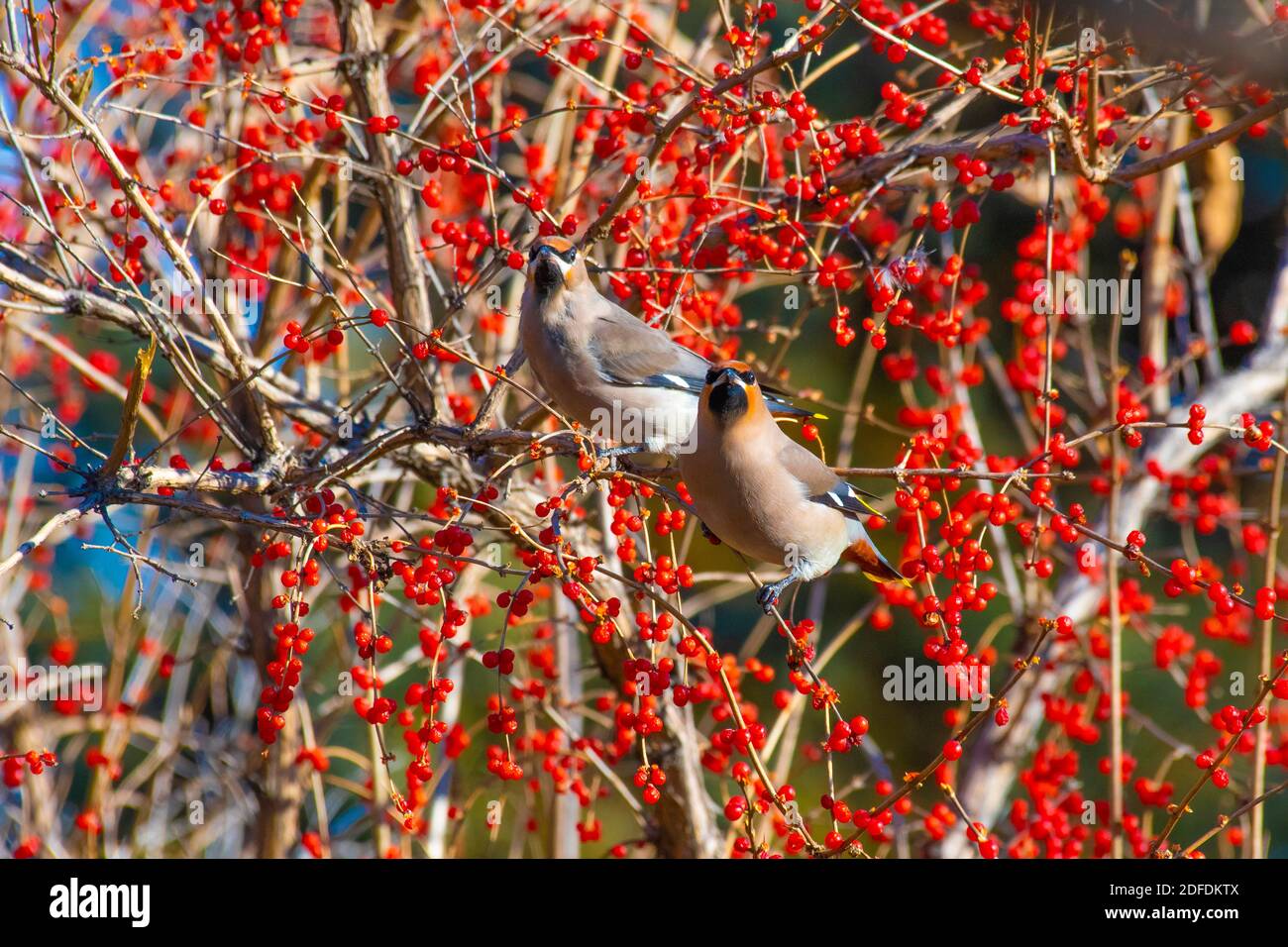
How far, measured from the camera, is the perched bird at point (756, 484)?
119 inches

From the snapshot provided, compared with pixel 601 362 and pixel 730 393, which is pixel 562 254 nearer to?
pixel 601 362

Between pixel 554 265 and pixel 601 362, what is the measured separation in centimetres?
29

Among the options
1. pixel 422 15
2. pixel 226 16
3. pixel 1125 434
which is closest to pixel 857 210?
pixel 1125 434

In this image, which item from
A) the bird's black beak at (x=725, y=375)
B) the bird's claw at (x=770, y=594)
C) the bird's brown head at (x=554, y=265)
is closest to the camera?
the bird's claw at (x=770, y=594)

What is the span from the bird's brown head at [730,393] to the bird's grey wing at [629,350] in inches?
16.0

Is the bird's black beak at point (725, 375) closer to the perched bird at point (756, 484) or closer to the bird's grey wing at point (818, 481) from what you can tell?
the perched bird at point (756, 484)

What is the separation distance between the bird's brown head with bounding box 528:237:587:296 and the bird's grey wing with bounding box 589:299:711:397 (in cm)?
12

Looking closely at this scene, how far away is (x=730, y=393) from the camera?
301cm

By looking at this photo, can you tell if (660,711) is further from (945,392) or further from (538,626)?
(945,392)

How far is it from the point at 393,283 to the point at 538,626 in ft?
5.16

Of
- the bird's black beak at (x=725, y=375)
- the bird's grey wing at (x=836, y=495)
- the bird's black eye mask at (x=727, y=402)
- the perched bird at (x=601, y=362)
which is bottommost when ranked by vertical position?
the bird's grey wing at (x=836, y=495)

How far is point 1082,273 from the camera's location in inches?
195

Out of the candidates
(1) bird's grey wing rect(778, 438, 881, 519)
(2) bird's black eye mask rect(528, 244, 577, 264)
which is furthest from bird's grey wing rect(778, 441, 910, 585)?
(2) bird's black eye mask rect(528, 244, 577, 264)

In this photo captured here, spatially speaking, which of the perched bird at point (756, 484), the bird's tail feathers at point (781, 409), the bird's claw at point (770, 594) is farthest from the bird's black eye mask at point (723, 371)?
the bird's claw at point (770, 594)
